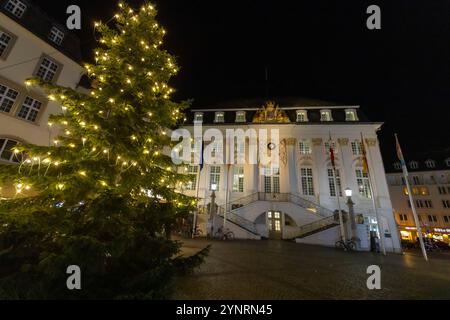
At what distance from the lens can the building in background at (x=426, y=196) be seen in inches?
1323

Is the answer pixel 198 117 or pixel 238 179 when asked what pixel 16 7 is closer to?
pixel 198 117

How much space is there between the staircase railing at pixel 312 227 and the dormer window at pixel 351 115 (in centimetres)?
1179

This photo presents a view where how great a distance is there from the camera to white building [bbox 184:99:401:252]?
1870cm

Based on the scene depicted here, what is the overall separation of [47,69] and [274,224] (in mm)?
21333

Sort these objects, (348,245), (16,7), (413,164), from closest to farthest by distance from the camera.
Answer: (16,7) < (348,245) < (413,164)

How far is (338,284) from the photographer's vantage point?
5.57 meters

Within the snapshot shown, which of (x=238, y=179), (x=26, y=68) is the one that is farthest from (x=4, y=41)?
(x=238, y=179)

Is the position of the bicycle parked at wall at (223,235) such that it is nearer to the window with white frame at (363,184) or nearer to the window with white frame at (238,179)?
the window with white frame at (238,179)

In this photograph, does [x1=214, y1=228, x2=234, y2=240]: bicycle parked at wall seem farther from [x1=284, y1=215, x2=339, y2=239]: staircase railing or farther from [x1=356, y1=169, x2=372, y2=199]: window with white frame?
[x1=356, y1=169, x2=372, y2=199]: window with white frame

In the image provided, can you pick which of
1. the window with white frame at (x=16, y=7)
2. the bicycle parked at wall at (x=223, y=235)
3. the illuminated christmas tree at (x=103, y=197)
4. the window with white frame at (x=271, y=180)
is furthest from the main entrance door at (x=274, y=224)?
the window with white frame at (x=16, y=7)

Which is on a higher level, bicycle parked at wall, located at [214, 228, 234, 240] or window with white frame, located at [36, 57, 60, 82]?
window with white frame, located at [36, 57, 60, 82]

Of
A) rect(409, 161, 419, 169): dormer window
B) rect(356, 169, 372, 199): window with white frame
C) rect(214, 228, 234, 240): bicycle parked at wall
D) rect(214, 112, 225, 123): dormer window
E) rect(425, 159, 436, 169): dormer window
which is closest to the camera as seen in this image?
rect(214, 228, 234, 240): bicycle parked at wall

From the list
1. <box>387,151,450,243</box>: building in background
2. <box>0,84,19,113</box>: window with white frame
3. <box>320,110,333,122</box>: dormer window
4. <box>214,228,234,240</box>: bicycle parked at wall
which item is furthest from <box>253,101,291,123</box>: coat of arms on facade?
<box>387,151,450,243</box>: building in background

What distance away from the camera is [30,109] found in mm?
12680
